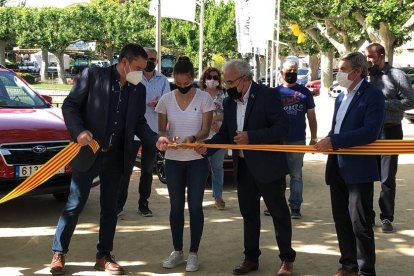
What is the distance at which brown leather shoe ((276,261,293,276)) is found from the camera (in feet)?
17.4

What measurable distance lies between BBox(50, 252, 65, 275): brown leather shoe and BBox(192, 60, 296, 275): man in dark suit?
148 cm

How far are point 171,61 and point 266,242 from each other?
56027mm

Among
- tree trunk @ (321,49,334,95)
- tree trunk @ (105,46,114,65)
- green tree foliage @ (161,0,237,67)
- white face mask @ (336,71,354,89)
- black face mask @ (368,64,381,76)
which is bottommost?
white face mask @ (336,71,354,89)

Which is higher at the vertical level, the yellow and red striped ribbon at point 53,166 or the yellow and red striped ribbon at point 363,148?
the yellow and red striped ribbon at point 363,148

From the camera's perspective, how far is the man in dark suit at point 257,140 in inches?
204

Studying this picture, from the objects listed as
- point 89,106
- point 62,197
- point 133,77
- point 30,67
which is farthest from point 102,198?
point 30,67

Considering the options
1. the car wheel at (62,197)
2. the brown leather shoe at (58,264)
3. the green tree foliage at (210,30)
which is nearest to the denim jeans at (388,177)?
the brown leather shoe at (58,264)

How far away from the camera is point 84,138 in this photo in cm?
503

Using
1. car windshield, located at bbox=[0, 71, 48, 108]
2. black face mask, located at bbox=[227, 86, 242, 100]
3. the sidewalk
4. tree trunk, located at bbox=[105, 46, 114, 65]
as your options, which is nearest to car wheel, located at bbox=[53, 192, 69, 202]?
the sidewalk

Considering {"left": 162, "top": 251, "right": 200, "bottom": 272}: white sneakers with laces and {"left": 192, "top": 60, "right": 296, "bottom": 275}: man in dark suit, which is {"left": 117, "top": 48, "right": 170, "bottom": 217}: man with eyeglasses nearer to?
{"left": 162, "top": 251, "right": 200, "bottom": 272}: white sneakers with laces

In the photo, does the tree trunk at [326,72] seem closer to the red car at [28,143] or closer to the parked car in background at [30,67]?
the red car at [28,143]

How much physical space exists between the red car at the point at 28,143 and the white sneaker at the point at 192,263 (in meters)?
2.39

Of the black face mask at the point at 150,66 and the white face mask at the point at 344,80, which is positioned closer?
the white face mask at the point at 344,80

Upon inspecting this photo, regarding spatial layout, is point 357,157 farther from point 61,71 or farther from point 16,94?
point 61,71
